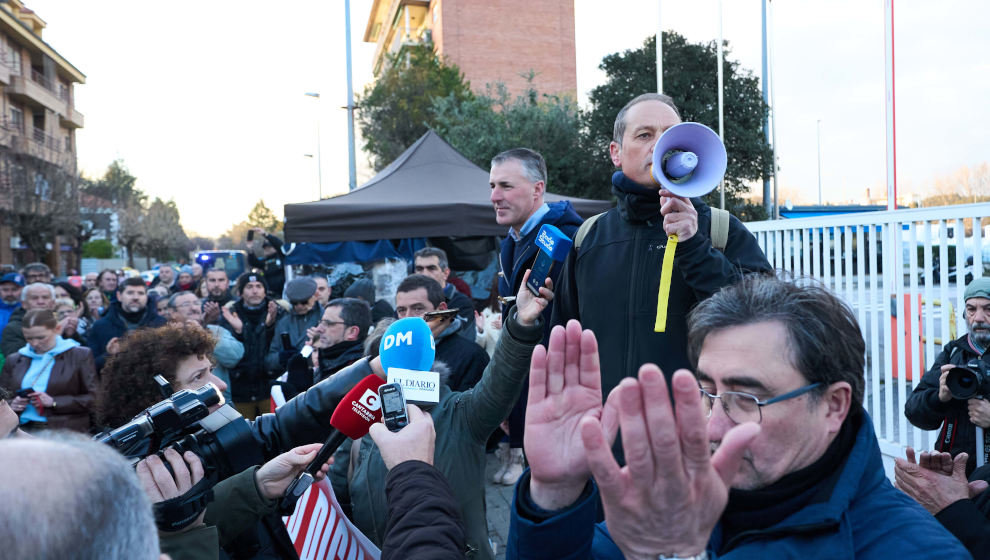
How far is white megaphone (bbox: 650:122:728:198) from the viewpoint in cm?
236

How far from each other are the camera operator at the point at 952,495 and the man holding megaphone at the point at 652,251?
761 mm

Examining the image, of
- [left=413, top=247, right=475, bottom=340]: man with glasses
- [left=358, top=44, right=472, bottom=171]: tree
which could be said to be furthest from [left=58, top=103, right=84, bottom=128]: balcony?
[left=413, top=247, right=475, bottom=340]: man with glasses

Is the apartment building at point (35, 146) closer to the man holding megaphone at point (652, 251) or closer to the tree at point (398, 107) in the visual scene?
the tree at point (398, 107)

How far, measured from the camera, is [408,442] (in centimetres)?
151

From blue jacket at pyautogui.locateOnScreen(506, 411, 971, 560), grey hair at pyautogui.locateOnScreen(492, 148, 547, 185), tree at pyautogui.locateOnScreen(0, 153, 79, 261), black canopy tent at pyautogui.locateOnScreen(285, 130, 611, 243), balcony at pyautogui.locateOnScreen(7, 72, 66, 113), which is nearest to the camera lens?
blue jacket at pyautogui.locateOnScreen(506, 411, 971, 560)

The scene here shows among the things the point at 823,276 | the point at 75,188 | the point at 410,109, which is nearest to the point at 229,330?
the point at 823,276

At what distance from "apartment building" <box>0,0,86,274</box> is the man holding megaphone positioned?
3465cm

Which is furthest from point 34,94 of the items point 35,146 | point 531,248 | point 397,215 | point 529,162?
point 531,248

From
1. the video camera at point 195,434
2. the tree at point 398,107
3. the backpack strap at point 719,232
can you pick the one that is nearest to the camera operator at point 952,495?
the backpack strap at point 719,232

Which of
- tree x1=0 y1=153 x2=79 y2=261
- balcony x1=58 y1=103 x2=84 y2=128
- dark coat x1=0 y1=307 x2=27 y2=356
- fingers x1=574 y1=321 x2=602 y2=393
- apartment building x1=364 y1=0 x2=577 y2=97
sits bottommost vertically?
dark coat x1=0 y1=307 x2=27 y2=356

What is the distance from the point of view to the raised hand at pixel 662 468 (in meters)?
0.93

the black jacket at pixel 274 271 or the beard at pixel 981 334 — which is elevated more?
the black jacket at pixel 274 271

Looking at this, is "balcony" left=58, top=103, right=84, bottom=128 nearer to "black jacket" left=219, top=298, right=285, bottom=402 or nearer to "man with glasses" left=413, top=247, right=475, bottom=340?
"black jacket" left=219, top=298, right=285, bottom=402

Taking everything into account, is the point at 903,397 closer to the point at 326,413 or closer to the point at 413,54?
the point at 326,413
